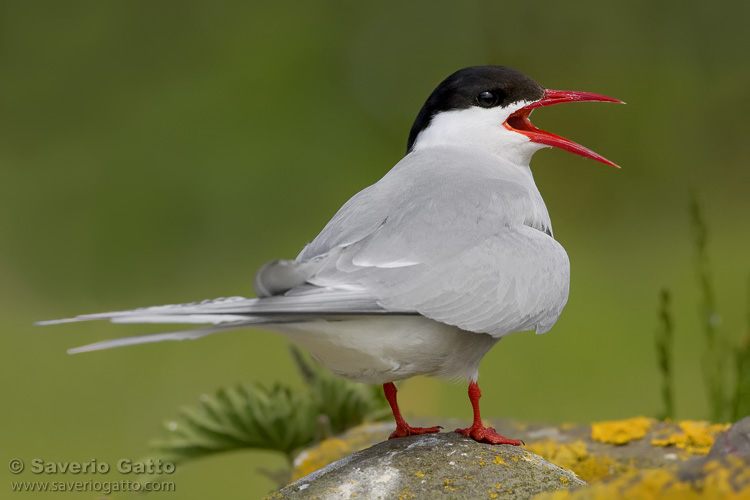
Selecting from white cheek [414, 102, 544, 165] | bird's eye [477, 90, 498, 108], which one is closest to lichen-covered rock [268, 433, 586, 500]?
white cheek [414, 102, 544, 165]

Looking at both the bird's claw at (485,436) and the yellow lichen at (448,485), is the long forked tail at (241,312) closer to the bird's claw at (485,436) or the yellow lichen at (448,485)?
the yellow lichen at (448,485)

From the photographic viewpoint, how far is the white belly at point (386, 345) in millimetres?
2236

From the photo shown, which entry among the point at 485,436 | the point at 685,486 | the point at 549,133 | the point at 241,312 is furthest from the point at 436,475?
the point at 549,133

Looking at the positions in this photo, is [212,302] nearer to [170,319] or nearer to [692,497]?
[170,319]

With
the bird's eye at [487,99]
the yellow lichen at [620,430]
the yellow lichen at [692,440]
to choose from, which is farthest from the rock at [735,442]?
the bird's eye at [487,99]

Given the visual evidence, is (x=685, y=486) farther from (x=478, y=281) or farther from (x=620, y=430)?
(x=620, y=430)

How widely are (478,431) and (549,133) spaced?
112 centimetres

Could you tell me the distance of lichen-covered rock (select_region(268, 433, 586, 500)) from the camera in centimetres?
226

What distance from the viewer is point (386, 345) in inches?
89.6

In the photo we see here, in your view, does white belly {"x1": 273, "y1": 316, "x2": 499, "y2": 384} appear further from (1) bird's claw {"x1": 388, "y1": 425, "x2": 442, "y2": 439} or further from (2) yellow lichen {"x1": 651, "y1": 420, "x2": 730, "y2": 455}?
(2) yellow lichen {"x1": 651, "y1": 420, "x2": 730, "y2": 455}

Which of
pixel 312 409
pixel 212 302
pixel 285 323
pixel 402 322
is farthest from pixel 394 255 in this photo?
pixel 312 409

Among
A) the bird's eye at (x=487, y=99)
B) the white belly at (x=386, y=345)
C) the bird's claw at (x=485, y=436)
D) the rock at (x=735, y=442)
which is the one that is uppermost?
the bird's eye at (x=487, y=99)

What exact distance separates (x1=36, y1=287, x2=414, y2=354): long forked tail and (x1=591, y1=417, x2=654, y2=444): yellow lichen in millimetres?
1382

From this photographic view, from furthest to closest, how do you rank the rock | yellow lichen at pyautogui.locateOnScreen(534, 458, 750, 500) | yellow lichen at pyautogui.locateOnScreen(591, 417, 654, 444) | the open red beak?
yellow lichen at pyautogui.locateOnScreen(591, 417, 654, 444), the open red beak, the rock, yellow lichen at pyautogui.locateOnScreen(534, 458, 750, 500)
